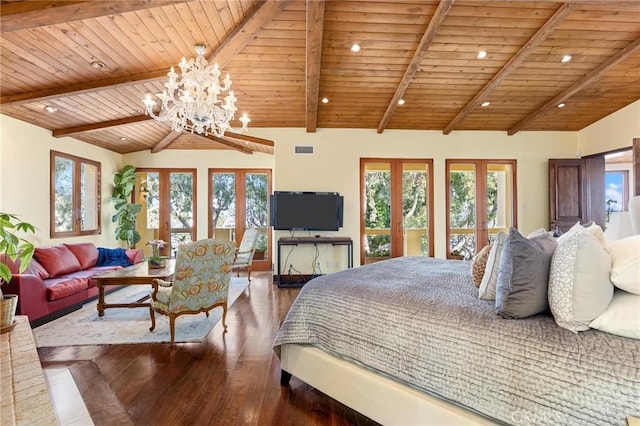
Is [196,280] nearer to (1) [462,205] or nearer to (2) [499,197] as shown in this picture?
(1) [462,205]

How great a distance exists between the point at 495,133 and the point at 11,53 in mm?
7410

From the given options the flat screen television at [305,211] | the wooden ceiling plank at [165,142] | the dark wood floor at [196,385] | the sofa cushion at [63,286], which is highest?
the wooden ceiling plank at [165,142]

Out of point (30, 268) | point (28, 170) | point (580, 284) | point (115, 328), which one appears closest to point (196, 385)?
point (115, 328)

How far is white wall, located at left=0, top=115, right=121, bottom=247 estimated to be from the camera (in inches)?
158

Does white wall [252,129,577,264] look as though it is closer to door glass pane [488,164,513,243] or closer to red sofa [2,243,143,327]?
door glass pane [488,164,513,243]

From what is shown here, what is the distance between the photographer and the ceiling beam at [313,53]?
10.2 feet

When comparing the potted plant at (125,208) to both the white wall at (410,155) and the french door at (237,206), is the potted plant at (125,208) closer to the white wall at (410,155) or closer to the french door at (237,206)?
the french door at (237,206)

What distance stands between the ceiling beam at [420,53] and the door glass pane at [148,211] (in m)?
5.34

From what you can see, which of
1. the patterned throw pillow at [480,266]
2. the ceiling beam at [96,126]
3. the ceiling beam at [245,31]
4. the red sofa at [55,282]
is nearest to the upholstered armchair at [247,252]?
the red sofa at [55,282]

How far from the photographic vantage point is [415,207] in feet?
19.6

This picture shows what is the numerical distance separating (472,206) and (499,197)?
644mm

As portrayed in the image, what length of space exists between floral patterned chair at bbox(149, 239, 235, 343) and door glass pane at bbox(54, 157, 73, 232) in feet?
10.8

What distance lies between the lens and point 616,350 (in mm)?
1071

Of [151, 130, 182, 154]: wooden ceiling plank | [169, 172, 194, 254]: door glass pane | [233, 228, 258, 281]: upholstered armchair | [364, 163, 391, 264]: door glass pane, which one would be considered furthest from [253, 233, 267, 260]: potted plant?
[151, 130, 182, 154]: wooden ceiling plank
